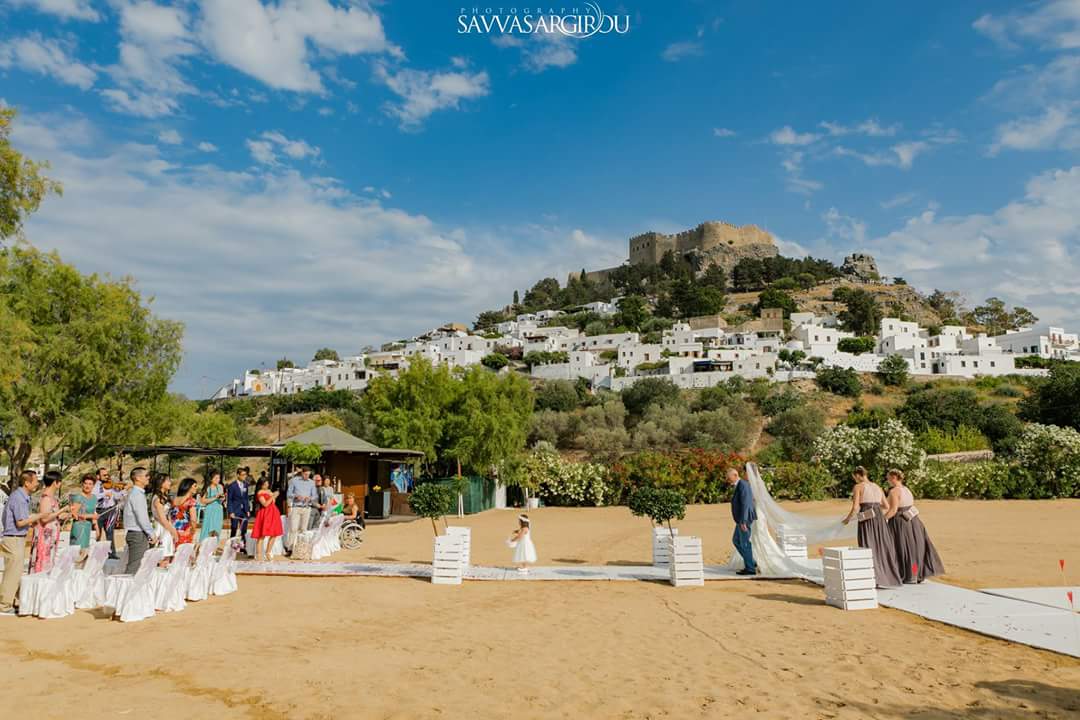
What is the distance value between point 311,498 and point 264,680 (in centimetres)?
812

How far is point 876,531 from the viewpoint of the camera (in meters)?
8.95

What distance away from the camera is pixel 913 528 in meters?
9.06

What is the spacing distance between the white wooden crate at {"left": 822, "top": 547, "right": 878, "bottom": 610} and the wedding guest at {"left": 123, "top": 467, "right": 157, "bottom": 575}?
8099mm

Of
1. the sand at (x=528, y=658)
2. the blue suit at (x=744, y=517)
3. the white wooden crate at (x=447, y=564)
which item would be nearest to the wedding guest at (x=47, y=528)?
the sand at (x=528, y=658)

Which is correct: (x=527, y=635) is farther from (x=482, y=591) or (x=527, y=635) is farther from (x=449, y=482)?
(x=449, y=482)

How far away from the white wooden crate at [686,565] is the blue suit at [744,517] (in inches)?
32.4

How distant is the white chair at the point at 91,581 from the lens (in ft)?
25.3

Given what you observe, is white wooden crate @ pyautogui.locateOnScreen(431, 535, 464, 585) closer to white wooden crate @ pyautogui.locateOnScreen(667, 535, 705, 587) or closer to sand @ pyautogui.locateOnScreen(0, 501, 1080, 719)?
sand @ pyautogui.locateOnScreen(0, 501, 1080, 719)

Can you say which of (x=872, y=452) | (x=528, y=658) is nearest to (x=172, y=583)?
(x=528, y=658)

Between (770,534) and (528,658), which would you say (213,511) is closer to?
(528,658)

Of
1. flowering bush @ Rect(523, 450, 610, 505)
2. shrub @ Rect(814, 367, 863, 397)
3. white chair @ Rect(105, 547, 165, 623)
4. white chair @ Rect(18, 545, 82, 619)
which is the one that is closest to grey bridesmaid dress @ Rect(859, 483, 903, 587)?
white chair @ Rect(105, 547, 165, 623)

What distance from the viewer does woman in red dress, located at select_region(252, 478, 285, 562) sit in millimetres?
11141

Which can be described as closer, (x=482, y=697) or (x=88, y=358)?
(x=482, y=697)

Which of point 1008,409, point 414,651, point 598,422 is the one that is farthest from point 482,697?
point 1008,409
